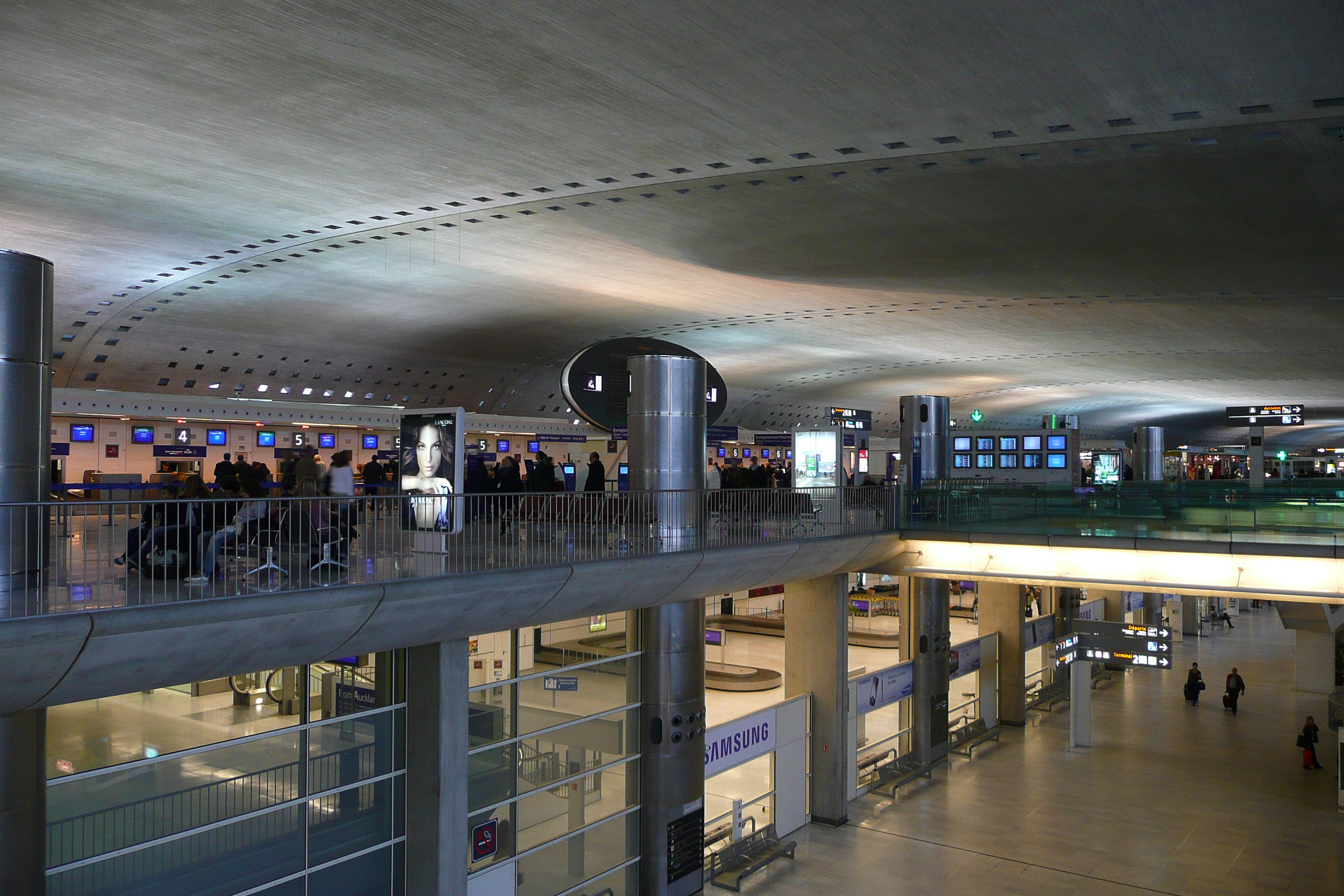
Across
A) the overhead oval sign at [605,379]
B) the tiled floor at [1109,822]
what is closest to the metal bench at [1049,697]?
the tiled floor at [1109,822]

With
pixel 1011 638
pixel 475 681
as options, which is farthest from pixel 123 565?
pixel 1011 638

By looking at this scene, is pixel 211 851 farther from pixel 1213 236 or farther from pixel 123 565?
pixel 1213 236

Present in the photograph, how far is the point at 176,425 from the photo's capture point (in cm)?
3083

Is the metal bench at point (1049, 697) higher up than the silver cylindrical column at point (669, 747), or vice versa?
the silver cylindrical column at point (669, 747)

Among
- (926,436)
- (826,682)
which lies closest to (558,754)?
(826,682)

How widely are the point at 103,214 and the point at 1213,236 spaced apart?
22.9 metres

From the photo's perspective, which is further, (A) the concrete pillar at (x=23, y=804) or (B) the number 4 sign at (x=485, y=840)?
(B) the number 4 sign at (x=485, y=840)

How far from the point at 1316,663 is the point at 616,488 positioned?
70.8ft

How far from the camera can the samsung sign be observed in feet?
60.8

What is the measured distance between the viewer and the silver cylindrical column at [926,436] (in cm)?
3203

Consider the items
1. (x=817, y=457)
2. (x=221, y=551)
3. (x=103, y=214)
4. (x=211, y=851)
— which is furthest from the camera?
(x=817, y=457)

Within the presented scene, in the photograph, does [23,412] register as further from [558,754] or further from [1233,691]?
[1233,691]

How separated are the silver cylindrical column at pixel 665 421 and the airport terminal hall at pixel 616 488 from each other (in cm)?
9

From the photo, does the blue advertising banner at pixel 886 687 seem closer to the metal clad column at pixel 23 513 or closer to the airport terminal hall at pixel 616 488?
the airport terminal hall at pixel 616 488
